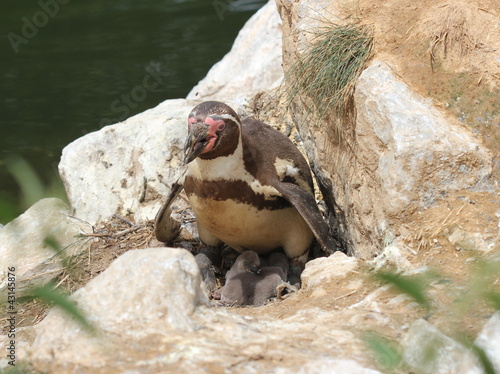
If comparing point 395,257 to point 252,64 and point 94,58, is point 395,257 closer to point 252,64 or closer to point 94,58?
point 252,64

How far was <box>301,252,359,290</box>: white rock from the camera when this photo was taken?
154 inches

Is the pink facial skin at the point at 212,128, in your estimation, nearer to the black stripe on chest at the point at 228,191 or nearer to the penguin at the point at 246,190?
the penguin at the point at 246,190

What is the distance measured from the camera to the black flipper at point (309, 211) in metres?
4.89

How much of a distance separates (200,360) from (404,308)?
41.6 inches

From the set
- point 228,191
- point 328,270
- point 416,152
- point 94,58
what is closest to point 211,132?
point 228,191

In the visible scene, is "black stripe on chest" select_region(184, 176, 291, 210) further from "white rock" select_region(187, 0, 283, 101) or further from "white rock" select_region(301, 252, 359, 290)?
"white rock" select_region(187, 0, 283, 101)

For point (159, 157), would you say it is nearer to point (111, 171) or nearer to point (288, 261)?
point (111, 171)

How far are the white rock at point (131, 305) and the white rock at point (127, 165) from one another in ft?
11.5

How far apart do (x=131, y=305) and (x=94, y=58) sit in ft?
34.6

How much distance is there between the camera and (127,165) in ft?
21.9

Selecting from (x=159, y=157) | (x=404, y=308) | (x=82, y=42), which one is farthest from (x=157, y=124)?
(x=82, y=42)

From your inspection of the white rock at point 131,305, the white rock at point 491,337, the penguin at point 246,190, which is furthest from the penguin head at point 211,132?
the white rock at point 491,337

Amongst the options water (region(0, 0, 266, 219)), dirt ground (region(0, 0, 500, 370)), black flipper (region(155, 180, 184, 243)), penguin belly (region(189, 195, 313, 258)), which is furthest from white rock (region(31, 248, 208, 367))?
water (region(0, 0, 266, 219))

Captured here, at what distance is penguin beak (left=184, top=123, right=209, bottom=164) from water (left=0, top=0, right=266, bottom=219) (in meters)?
Answer: 6.59
